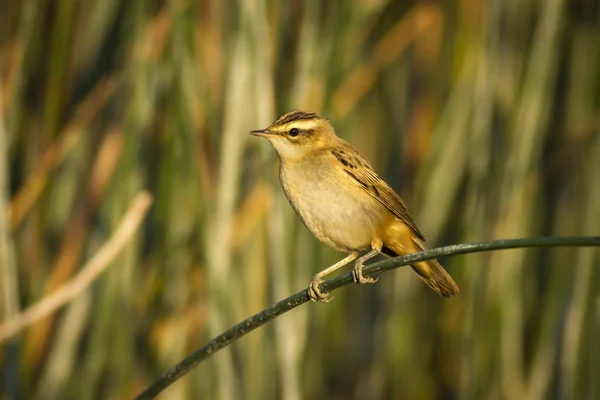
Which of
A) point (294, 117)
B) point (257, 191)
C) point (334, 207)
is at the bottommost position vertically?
point (334, 207)

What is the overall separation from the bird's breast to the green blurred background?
209 mm

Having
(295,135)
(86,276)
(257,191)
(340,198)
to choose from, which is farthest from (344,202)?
(86,276)

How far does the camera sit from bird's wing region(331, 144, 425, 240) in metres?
2.20

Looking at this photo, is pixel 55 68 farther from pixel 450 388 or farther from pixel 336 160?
pixel 450 388

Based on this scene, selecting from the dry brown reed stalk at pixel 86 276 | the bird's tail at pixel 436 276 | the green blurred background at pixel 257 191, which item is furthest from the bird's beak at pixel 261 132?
the bird's tail at pixel 436 276

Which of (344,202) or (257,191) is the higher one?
(257,191)

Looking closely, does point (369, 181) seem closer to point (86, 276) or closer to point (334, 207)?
point (334, 207)

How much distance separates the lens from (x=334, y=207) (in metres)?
2.08

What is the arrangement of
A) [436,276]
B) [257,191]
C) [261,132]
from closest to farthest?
[436,276] → [261,132] → [257,191]

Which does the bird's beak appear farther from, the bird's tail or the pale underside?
the bird's tail

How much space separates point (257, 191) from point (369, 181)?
52 centimetres

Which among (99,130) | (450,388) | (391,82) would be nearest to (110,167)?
(99,130)

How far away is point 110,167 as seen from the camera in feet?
8.59

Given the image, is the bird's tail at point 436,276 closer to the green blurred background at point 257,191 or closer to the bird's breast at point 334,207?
the bird's breast at point 334,207
